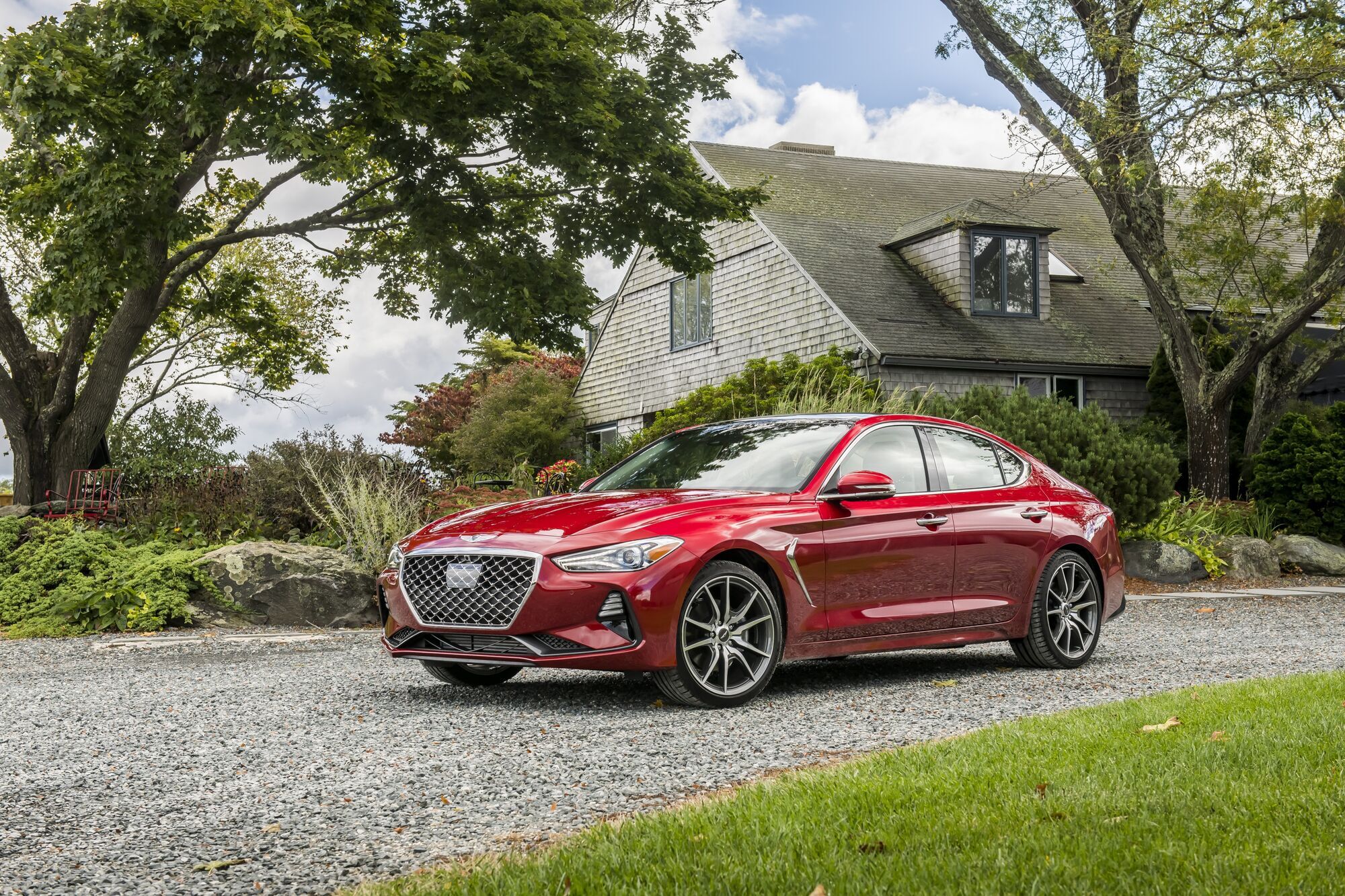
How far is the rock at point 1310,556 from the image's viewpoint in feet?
61.2

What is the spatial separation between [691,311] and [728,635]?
72.9 ft

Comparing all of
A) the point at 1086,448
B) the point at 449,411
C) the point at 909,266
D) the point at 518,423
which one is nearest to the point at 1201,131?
the point at 1086,448

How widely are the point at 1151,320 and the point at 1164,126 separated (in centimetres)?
1083

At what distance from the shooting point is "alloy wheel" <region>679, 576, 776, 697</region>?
21.5 ft

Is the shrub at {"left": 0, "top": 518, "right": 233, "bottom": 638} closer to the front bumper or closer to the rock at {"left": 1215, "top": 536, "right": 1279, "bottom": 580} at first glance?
the front bumper

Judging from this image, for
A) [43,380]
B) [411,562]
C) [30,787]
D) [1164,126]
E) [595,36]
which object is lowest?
[30,787]

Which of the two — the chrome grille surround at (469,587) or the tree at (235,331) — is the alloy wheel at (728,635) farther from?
the tree at (235,331)

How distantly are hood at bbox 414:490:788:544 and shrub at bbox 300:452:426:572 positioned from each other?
5.58 metres

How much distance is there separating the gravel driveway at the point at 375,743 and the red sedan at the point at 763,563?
312 mm

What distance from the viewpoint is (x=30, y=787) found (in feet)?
16.5

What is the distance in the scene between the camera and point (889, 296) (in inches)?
953

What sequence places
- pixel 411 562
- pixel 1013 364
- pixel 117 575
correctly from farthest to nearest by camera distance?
1. pixel 1013 364
2. pixel 117 575
3. pixel 411 562

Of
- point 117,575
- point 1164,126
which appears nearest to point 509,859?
point 117,575

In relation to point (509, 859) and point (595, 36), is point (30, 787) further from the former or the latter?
point (595, 36)
